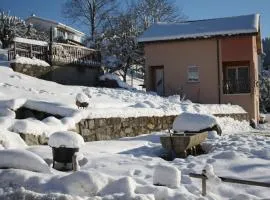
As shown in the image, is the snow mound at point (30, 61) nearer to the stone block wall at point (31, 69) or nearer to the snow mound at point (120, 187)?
the stone block wall at point (31, 69)

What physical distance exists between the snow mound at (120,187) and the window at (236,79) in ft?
63.8

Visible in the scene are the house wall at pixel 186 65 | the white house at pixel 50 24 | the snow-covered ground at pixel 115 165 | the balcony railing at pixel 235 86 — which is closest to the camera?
the snow-covered ground at pixel 115 165

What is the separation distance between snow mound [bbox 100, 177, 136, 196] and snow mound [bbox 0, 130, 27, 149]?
11.3 feet

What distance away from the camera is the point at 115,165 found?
26.1ft

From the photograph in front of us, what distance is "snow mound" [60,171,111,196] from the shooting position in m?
5.31

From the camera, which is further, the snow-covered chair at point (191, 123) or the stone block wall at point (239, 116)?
the stone block wall at point (239, 116)

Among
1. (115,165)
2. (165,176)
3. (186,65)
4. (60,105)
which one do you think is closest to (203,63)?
(186,65)

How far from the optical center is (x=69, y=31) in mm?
52562

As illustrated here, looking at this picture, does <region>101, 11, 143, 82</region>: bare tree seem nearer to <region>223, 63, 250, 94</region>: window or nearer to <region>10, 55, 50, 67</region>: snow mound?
<region>223, 63, 250, 94</region>: window

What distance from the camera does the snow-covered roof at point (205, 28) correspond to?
23.7m

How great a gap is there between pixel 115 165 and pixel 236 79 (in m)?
17.8

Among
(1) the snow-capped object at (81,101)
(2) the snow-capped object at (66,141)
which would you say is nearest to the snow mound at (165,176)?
(2) the snow-capped object at (66,141)

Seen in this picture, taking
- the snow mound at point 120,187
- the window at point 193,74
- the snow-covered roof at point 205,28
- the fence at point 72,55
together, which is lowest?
the snow mound at point 120,187

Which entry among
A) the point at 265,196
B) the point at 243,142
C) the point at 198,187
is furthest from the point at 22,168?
the point at 243,142
